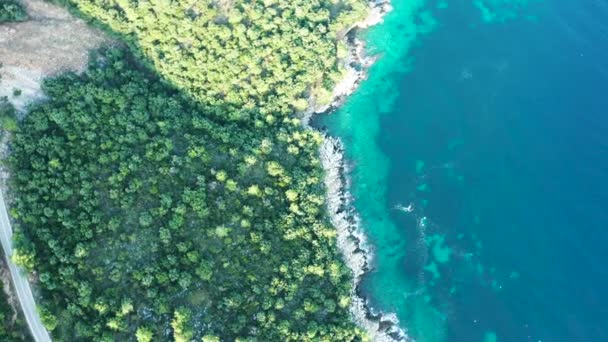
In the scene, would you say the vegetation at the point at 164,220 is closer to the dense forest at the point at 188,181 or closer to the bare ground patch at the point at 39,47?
the dense forest at the point at 188,181

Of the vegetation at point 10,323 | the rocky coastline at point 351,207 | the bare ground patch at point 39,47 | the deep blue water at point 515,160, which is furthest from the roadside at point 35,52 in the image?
the deep blue water at point 515,160

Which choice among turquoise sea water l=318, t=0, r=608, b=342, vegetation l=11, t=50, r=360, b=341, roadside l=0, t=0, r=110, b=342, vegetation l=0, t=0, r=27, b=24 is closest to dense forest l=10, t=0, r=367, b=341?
vegetation l=11, t=50, r=360, b=341

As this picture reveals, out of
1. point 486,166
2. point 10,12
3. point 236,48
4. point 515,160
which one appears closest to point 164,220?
point 236,48

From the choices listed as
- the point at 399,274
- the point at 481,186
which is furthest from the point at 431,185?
the point at 399,274

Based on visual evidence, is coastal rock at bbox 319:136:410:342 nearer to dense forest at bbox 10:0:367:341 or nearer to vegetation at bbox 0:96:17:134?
dense forest at bbox 10:0:367:341

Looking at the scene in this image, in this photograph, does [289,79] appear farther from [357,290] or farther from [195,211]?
[357,290]

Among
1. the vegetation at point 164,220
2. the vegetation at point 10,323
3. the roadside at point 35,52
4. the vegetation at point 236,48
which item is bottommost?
the vegetation at point 10,323
